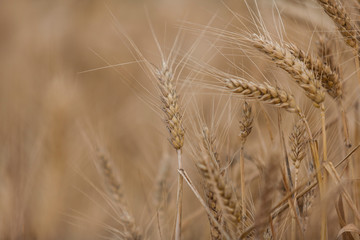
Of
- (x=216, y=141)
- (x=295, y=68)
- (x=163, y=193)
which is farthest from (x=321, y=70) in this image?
(x=163, y=193)

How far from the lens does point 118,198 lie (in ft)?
2.36

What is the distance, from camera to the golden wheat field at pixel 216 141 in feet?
1.95

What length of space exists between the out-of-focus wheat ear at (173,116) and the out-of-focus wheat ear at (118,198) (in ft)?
0.28

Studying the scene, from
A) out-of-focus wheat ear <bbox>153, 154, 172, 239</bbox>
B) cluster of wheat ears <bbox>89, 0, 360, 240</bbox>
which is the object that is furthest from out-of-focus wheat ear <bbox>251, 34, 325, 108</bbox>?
out-of-focus wheat ear <bbox>153, 154, 172, 239</bbox>

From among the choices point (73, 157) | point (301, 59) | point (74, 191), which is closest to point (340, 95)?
point (301, 59)

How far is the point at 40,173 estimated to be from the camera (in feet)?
4.03

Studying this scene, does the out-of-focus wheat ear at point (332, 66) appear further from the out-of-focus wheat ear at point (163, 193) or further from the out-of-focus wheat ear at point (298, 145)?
the out-of-focus wheat ear at point (163, 193)

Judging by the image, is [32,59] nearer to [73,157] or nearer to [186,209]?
[73,157]

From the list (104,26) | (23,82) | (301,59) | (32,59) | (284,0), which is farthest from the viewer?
(104,26)

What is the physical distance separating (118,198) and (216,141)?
0.21 meters

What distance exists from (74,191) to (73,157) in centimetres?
28

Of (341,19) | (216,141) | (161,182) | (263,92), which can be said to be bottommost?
(161,182)

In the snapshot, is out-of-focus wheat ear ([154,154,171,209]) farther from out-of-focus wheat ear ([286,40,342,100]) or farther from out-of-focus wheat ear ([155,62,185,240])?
out-of-focus wheat ear ([286,40,342,100])

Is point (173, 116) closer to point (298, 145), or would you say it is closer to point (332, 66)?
point (298, 145)
